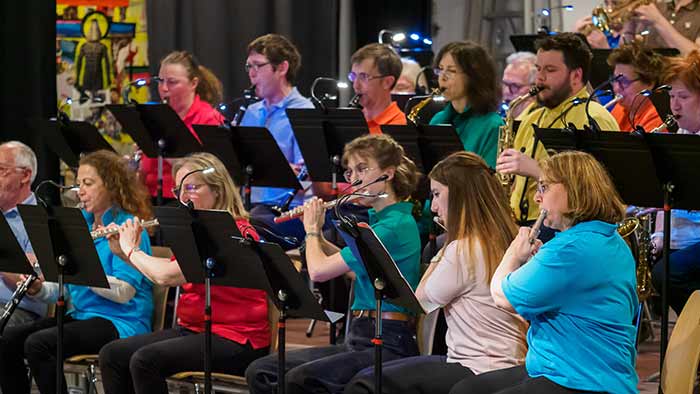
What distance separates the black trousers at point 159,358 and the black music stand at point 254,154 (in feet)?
3.81

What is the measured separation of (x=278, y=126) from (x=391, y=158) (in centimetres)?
206

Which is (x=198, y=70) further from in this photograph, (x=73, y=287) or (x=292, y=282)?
(x=292, y=282)

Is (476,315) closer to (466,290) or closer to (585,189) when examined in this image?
(466,290)

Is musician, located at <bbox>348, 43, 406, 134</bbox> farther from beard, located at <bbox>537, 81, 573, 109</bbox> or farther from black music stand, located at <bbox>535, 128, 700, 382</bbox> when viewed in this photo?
black music stand, located at <bbox>535, 128, 700, 382</bbox>

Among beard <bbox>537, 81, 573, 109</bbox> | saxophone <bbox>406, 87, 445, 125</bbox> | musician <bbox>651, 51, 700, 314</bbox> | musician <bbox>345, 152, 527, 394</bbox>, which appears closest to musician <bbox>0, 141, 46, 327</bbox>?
saxophone <bbox>406, 87, 445, 125</bbox>

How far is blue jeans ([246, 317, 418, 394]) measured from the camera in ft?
13.6

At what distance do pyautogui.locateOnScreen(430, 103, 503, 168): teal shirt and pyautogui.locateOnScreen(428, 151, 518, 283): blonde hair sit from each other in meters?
1.39

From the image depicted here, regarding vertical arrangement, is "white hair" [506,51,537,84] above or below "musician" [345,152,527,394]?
above

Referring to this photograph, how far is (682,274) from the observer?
478 centimetres

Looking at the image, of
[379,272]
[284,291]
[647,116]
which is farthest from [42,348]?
[647,116]

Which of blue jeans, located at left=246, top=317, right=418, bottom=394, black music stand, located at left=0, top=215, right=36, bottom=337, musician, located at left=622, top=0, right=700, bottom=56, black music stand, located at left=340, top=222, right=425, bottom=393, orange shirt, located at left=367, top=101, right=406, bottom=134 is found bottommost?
blue jeans, located at left=246, top=317, right=418, bottom=394

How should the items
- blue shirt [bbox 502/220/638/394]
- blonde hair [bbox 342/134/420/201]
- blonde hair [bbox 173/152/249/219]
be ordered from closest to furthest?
blue shirt [bbox 502/220/638/394]
blonde hair [bbox 342/134/420/201]
blonde hair [bbox 173/152/249/219]

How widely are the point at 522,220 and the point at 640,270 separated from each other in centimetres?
55

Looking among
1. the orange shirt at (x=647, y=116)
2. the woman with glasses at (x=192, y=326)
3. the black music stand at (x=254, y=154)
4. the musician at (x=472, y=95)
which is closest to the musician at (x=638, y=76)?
the orange shirt at (x=647, y=116)
